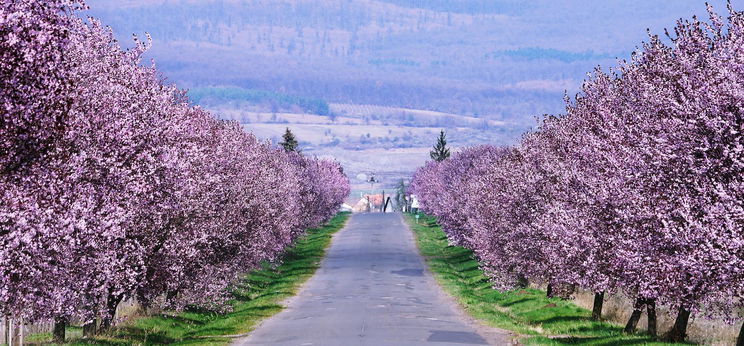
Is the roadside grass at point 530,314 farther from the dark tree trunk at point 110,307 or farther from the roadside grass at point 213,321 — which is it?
the dark tree trunk at point 110,307

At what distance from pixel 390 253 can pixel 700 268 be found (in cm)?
8461

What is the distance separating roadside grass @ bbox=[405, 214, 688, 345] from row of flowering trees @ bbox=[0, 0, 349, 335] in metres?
11.0

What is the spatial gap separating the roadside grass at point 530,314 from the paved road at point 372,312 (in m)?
1.00

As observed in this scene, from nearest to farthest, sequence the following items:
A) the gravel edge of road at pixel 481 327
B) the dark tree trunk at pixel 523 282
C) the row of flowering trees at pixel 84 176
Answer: the row of flowering trees at pixel 84 176
the gravel edge of road at pixel 481 327
the dark tree trunk at pixel 523 282

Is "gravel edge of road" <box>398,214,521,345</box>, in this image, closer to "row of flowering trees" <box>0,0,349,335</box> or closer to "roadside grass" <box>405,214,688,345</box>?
"roadside grass" <box>405,214,688,345</box>

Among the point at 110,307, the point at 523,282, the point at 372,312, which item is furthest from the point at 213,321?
the point at 523,282

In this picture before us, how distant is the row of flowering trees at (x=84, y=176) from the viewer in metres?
17.0

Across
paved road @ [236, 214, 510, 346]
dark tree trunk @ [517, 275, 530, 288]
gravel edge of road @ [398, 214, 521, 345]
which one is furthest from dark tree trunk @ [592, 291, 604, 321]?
dark tree trunk @ [517, 275, 530, 288]

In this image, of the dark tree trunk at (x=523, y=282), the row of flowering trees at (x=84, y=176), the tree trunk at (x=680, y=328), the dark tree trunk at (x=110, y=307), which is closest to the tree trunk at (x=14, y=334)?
the row of flowering trees at (x=84, y=176)

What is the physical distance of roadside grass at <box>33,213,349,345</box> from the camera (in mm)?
33719

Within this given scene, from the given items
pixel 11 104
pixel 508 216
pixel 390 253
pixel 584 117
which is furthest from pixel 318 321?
pixel 390 253

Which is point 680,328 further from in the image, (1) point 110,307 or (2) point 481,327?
(1) point 110,307

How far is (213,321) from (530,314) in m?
12.6

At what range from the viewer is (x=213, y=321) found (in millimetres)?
45500
